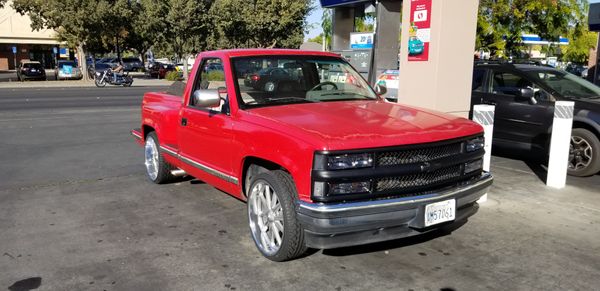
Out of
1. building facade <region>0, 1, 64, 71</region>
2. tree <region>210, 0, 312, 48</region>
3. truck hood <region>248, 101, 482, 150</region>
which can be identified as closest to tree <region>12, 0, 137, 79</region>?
tree <region>210, 0, 312, 48</region>

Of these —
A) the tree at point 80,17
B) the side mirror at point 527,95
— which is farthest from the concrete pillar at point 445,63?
the tree at point 80,17

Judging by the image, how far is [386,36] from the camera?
1059 centimetres

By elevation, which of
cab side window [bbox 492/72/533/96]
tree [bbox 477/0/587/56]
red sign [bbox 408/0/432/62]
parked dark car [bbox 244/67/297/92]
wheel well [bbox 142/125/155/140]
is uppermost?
tree [bbox 477/0/587/56]

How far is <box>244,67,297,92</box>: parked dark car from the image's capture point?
485 cm

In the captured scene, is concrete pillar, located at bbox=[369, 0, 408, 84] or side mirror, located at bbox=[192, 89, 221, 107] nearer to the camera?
side mirror, located at bbox=[192, 89, 221, 107]

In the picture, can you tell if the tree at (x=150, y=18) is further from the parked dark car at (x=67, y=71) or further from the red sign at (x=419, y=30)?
the red sign at (x=419, y=30)

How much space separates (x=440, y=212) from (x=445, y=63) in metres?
3.63

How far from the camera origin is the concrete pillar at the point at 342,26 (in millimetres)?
12312

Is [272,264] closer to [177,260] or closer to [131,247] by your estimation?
[177,260]

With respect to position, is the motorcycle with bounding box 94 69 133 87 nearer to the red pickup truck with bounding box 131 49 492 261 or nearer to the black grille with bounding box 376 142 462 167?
the red pickup truck with bounding box 131 49 492 261

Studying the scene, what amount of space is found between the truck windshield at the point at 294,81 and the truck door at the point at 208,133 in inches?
9.9

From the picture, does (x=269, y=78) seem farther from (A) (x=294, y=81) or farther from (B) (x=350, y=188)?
(B) (x=350, y=188)

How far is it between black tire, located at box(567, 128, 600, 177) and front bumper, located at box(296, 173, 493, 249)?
166 inches

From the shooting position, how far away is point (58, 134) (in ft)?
35.8
